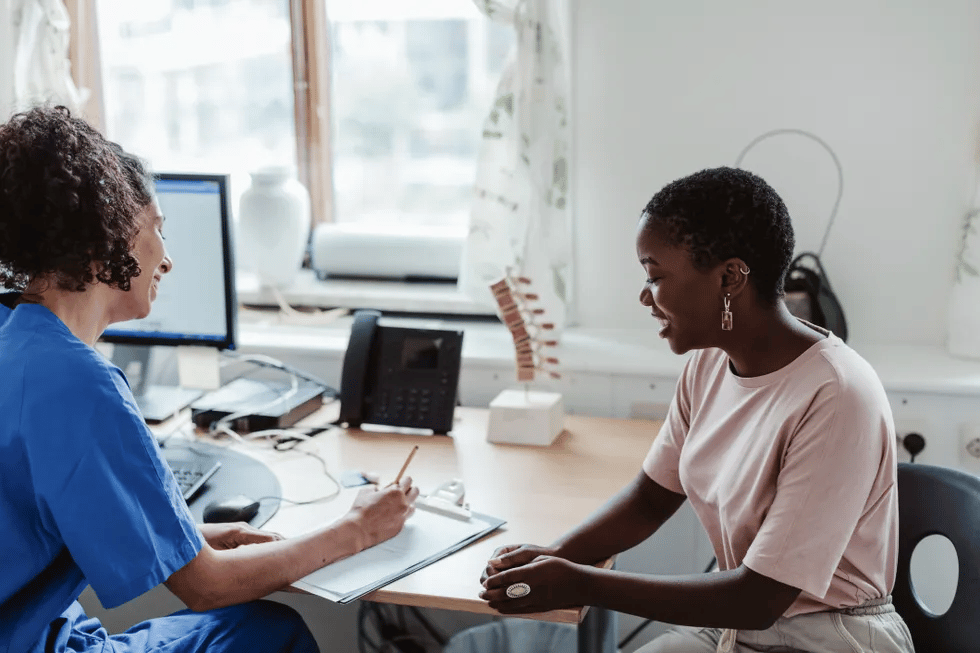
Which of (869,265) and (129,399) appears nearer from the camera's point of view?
(129,399)

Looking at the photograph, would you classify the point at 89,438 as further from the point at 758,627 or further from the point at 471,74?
the point at 471,74

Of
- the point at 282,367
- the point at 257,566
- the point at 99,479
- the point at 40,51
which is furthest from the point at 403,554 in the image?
the point at 40,51

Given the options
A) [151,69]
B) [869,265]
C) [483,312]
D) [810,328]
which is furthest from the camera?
[151,69]

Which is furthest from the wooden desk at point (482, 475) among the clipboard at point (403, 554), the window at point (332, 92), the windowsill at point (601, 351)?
the window at point (332, 92)

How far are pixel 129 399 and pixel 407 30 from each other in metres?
1.66

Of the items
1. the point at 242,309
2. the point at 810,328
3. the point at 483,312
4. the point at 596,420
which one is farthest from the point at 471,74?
the point at 810,328

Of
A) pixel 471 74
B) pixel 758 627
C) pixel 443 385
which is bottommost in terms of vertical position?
pixel 758 627

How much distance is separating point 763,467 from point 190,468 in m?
1.00

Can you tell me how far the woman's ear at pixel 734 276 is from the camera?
1261 mm

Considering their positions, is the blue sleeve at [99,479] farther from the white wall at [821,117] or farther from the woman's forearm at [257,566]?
the white wall at [821,117]

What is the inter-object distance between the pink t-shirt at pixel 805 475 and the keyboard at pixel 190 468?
0.82 metres

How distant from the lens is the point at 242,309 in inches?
105

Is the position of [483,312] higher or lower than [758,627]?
higher

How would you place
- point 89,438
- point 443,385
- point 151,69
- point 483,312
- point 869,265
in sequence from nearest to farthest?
point 89,438
point 443,385
point 869,265
point 483,312
point 151,69
